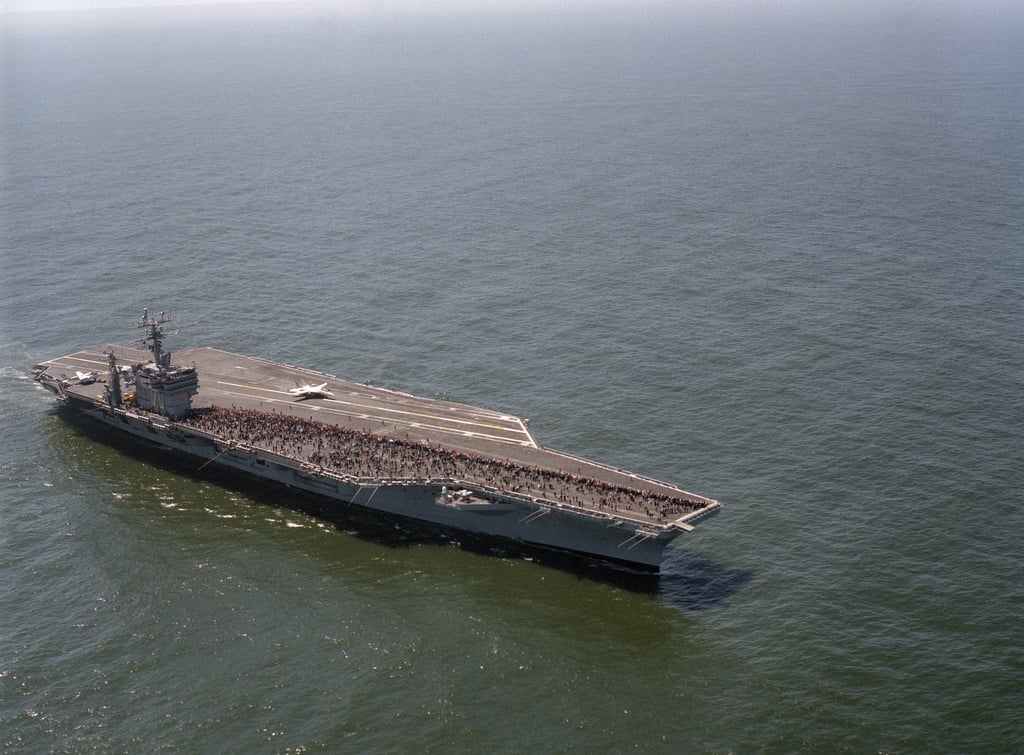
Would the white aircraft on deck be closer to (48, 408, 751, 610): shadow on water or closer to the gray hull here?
the gray hull

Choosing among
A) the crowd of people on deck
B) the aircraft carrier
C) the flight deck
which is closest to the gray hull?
the aircraft carrier

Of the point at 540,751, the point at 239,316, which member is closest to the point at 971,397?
the point at 540,751

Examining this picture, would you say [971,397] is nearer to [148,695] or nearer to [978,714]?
[978,714]

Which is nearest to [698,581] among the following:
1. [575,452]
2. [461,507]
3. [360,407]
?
[461,507]

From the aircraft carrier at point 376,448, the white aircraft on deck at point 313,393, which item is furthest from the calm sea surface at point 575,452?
the white aircraft on deck at point 313,393

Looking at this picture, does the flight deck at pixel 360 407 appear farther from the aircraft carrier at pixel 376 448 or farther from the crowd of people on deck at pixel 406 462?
the crowd of people on deck at pixel 406 462

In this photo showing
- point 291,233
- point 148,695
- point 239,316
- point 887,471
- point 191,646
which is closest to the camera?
point 148,695
